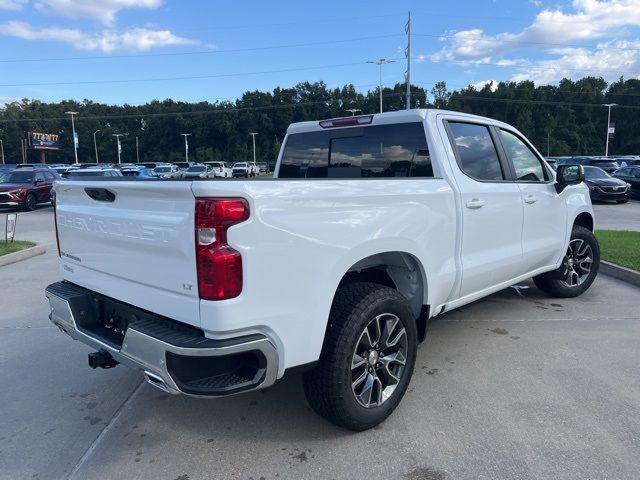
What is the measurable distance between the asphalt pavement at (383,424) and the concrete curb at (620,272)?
82.6 inches

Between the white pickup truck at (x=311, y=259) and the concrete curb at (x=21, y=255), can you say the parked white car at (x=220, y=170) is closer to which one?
the concrete curb at (x=21, y=255)

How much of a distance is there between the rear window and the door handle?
38 centimetres

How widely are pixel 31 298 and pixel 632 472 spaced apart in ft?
21.9

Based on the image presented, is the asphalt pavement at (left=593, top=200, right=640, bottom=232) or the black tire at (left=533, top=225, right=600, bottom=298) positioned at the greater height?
the black tire at (left=533, top=225, right=600, bottom=298)

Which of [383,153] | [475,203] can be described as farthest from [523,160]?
[383,153]

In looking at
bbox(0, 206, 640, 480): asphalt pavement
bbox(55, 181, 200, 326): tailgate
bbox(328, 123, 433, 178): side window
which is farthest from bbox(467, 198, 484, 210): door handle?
bbox(55, 181, 200, 326): tailgate

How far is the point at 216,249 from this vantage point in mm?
2270

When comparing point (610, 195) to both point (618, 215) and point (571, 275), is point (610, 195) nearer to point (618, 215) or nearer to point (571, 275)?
point (618, 215)

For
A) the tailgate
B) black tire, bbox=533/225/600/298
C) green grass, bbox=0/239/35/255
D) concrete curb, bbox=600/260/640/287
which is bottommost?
green grass, bbox=0/239/35/255

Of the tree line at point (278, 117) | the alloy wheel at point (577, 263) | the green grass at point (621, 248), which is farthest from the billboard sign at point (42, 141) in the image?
the alloy wheel at point (577, 263)

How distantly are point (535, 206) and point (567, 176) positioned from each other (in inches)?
24.4

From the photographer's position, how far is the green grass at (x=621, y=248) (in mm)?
7289

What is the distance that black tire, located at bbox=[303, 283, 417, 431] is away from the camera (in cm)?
279

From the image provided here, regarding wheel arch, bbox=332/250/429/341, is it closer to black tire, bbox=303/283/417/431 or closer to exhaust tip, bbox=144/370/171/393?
black tire, bbox=303/283/417/431
